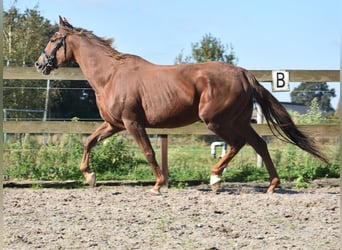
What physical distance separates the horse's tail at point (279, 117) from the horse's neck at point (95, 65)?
176cm

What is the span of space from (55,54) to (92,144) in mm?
1278

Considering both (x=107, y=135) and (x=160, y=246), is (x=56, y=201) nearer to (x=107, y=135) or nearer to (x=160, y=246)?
(x=107, y=135)

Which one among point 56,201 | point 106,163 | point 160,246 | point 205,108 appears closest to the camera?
point 160,246

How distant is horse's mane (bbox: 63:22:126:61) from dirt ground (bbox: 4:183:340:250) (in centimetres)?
173

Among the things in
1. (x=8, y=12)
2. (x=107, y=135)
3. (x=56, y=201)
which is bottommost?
(x=56, y=201)

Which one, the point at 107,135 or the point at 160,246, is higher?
the point at 107,135

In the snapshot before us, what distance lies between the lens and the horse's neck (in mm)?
7184

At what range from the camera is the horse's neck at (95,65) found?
718 cm

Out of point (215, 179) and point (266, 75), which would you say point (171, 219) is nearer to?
point (215, 179)

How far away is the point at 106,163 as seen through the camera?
850cm

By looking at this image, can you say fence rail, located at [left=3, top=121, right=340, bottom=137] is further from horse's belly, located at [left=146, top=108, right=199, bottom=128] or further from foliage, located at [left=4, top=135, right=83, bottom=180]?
horse's belly, located at [left=146, top=108, right=199, bottom=128]

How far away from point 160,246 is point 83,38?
4.11 meters

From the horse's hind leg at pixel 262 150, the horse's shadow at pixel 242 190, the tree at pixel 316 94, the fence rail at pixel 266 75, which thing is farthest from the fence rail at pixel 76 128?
the tree at pixel 316 94

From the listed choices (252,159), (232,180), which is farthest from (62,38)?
(252,159)
